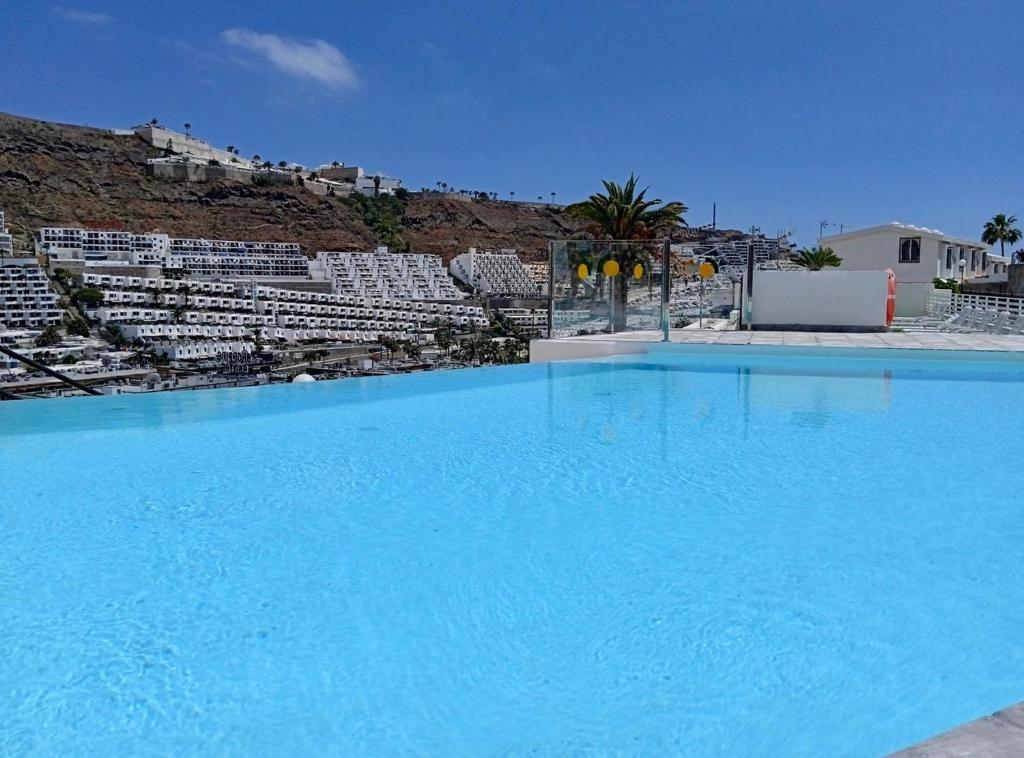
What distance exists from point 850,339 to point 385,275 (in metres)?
75.2

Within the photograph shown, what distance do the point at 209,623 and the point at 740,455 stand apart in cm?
442

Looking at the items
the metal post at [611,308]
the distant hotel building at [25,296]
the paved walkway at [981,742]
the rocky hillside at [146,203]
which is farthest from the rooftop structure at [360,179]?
the paved walkway at [981,742]

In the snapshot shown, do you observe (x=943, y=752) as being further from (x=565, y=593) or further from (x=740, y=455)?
(x=740, y=455)

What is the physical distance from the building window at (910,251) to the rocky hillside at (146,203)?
7453 centimetres

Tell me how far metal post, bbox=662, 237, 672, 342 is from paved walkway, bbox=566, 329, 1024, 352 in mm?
186

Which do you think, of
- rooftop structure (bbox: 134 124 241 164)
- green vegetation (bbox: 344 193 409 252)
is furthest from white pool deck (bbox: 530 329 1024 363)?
rooftop structure (bbox: 134 124 241 164)

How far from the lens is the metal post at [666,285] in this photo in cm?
1408

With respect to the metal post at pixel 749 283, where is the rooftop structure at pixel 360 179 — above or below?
above

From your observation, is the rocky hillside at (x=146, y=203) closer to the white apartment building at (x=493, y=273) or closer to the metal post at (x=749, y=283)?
the white apartment building at (x=493, y=273)

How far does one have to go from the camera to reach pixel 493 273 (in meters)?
90.5

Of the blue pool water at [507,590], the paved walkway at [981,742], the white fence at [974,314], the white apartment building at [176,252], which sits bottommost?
the blue pool water at [507,590]

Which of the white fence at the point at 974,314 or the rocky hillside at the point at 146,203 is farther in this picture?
the rocky hillside at the point at 146,203

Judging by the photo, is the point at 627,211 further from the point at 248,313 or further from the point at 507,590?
the point at 248,313

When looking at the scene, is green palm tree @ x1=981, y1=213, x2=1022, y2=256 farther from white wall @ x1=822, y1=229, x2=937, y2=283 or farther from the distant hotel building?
the distant hotel building
